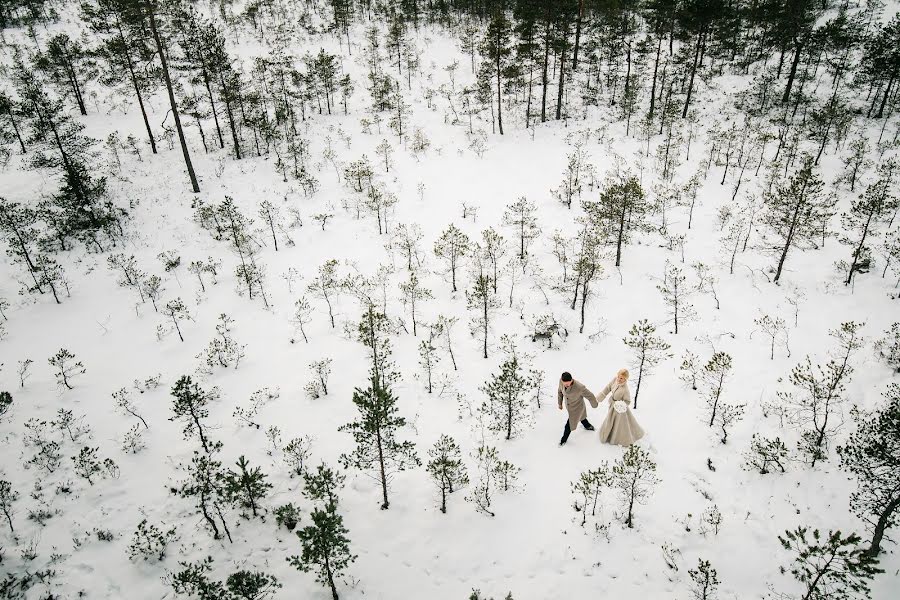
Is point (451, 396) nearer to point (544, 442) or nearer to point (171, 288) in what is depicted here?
point (544, 442)

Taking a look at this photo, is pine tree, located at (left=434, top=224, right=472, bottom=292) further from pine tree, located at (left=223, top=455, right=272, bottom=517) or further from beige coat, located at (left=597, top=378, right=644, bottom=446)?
pine tree, located at (left=223, top=455, right=272, bottom=517)

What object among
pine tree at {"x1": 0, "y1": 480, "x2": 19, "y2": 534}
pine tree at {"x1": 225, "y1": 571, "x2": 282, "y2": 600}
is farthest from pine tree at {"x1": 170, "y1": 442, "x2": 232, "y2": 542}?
pine tree at {"x1": 0, "y1": 480, "x2": 19, "y2": 534}

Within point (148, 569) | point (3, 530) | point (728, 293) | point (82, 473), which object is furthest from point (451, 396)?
point (728, 293)

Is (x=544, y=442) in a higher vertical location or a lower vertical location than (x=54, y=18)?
lower

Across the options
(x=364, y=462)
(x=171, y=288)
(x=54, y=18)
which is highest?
(x=54, y=18)

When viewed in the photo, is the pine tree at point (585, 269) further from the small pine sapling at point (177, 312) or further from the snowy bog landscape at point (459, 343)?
the small pine sapling at point (177, 312)

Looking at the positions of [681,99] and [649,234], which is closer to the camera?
[649,234]

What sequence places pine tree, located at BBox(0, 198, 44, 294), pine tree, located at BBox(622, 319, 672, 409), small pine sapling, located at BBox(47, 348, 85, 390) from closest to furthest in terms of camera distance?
pine tree, located at BBox(622, 319, 672, 409) → small pine sapling, located at BBox(47, 348, 85, 390) → pine tree, located at BBox(0, 198, 44, 294)

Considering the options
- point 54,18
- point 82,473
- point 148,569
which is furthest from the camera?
point 54,18

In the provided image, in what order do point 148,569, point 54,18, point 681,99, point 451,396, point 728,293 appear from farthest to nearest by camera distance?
point 54,18
point 681,99
point 728,293
point 451,396
point 148,569
